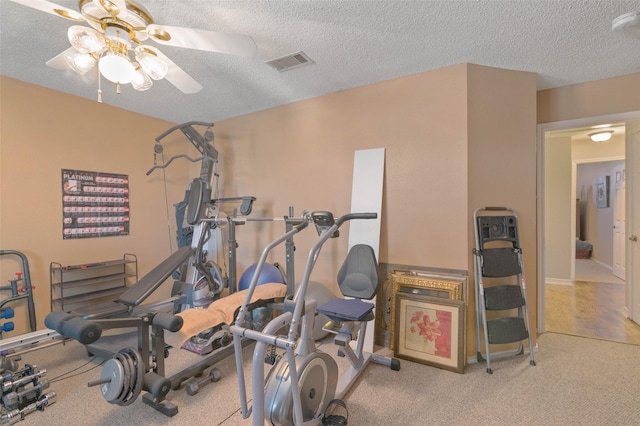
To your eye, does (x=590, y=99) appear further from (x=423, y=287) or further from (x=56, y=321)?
(x=56, y=321)

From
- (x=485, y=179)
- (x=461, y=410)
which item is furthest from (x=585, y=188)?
(x=461, y=410)

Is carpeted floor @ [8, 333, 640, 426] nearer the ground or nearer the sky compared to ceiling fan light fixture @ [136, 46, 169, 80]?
nearer the ground

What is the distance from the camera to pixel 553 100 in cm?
325

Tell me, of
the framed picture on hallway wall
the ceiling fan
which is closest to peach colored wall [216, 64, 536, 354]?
the ceiling fan

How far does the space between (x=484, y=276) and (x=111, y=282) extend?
4024 millimetres

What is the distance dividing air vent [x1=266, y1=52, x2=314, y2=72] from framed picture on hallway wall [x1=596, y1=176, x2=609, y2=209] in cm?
798

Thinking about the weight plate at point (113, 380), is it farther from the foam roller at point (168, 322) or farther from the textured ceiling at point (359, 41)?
the textured ceiling at point (359, 41)

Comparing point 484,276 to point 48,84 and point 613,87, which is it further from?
point 48,84

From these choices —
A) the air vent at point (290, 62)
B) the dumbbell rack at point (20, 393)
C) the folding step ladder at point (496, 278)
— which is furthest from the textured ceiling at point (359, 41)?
the dumbbell rack at point (20, 393)

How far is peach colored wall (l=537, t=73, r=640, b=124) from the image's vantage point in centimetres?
295

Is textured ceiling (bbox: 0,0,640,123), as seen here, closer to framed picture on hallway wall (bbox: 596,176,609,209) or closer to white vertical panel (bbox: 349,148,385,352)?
white vertical panel (bbox: 349,148,385,352)

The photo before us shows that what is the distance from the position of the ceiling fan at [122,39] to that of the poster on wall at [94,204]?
78.7 inches

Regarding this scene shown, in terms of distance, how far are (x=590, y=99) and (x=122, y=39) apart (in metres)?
4.06

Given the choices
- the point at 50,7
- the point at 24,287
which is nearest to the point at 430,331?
the point at 50,7
